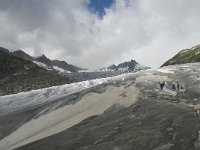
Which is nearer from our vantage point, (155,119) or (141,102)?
(155,119)

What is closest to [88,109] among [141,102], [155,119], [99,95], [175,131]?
[99,95]

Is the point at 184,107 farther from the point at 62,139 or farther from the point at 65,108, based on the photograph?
the point at 65,108

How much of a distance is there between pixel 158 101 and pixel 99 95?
3.33m

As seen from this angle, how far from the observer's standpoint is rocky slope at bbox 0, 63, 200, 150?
1232 centimetres

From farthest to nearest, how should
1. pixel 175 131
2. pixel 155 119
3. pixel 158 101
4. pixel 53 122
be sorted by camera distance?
pixel 53 122 → pixel 158 101 → pixel 155 119 → pixel 175 131

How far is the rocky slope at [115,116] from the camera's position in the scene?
485 inches

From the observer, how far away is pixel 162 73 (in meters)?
17.6

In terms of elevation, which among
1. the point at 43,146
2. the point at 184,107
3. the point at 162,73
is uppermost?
the point at 162,73

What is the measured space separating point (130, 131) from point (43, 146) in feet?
10.5

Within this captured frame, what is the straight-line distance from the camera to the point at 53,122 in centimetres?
1628

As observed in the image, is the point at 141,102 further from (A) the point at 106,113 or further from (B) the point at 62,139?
(B) the point at 62,139

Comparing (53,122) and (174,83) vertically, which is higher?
(174,83)

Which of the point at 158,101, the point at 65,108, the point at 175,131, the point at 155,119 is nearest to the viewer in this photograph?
the point at 175,131

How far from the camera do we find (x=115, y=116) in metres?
14.7
